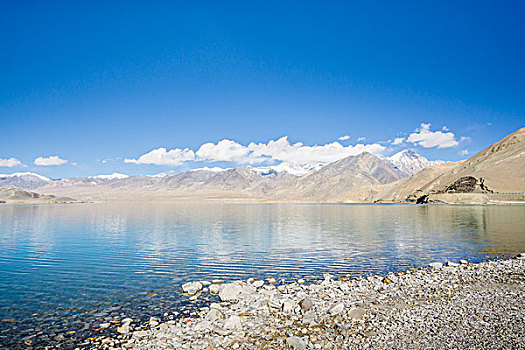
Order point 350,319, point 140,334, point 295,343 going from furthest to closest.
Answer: point 350,319
point 140,334
point 295,343

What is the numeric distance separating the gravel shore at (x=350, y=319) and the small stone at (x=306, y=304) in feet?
0.14

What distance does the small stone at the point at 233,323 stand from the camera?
11586mm

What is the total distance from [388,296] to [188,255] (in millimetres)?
17675

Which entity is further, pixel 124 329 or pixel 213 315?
pixel 213 315

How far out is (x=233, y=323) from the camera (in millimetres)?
11758

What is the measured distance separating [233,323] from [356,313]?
15.2 feet

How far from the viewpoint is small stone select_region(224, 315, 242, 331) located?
38.0 ft

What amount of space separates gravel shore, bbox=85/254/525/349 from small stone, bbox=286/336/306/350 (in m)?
0.03

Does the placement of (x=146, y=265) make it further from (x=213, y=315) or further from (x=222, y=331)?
(x=222, y=331)

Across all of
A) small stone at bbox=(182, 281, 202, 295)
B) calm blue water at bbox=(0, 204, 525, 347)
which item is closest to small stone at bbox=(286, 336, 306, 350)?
calm blue water at bbox=(0, 204, 525, 347)

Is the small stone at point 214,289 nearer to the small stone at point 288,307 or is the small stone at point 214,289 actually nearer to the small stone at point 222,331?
the small stone at point 288,307

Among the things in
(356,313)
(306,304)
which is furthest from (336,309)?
(306,304)

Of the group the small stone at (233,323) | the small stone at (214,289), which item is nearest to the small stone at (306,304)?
the small stone at (233,323)

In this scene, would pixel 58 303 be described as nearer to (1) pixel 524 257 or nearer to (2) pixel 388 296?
(2) pixel 388 296
